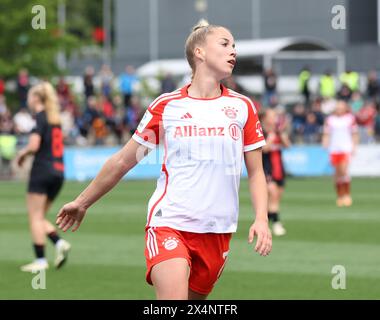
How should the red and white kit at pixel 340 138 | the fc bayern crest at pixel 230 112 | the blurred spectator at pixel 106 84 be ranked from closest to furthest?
1. the fc bayern crest at pixel 230 112
2. the red and white kit at pixel 340 138
3. the blurred spectator at pixel 106 84

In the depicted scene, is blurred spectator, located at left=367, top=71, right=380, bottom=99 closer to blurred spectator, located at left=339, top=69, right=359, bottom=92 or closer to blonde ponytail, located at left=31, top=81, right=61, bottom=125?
blurred spectator, located at left=339, top=69, right=359, bottom=92

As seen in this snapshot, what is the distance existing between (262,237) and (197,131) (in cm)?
77

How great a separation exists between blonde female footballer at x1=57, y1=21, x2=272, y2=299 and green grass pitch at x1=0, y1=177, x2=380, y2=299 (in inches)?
170

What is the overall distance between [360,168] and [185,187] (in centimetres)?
2892

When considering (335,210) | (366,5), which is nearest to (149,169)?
(335,210)

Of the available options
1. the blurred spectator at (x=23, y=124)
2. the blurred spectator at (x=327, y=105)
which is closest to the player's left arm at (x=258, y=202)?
the blurred spectator at (x=23, y=124)

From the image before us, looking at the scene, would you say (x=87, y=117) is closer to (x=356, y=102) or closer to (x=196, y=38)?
(x=356, y=102)

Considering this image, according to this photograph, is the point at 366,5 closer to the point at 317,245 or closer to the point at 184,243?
the point at 317,245

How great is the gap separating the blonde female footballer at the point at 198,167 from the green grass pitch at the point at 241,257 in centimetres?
431

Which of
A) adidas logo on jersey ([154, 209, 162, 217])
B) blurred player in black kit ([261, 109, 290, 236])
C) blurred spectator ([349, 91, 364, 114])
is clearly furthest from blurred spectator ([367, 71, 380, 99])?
adidas logo on jersey ([154, 209, 162, 217])

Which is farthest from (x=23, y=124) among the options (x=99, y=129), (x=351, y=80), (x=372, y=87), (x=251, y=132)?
(x=251, y=132)

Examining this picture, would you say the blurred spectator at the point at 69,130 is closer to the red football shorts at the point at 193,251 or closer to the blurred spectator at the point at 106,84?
the blurred spectator at the point at 106,84

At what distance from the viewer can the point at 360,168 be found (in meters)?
35.6

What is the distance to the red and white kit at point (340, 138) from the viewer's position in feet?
80.7
